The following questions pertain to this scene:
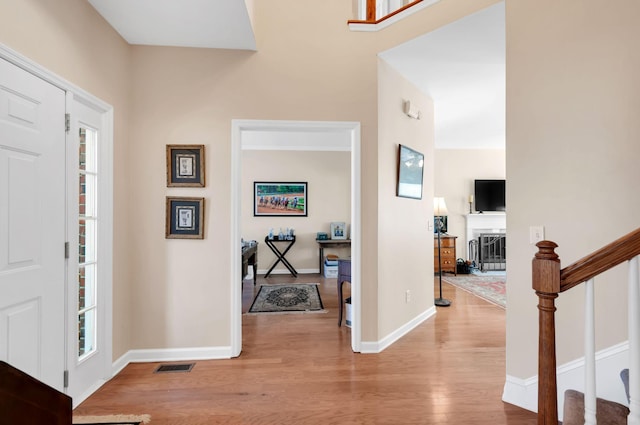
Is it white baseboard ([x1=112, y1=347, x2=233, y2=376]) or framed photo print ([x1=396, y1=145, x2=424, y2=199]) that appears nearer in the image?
white baseboard ([x1=112, y1=347, x2=233, y2=376])

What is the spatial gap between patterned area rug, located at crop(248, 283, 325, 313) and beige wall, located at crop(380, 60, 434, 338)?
1.18 meters

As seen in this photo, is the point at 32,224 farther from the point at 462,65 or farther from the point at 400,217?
the point at 462,65

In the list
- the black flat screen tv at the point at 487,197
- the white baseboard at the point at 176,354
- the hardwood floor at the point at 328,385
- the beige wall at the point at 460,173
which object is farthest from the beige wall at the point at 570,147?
the black flat screen tv at the point at 487,197

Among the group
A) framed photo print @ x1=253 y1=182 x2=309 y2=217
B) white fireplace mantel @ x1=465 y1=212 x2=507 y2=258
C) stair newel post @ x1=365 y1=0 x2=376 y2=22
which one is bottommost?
white fireplace mantel @ x1=465 y1=212 x2=507 y2=258

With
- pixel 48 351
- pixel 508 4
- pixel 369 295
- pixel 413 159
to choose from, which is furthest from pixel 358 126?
pixel 48 351

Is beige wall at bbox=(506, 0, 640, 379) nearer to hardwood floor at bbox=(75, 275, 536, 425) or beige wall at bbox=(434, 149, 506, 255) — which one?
hardwood floor at bbox=(75, 275, 536, 425)

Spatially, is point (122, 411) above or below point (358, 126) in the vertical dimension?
below

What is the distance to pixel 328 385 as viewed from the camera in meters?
2.13

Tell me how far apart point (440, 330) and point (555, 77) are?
98.6 inches

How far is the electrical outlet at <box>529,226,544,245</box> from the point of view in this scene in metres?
1.82

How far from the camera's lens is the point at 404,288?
304cm

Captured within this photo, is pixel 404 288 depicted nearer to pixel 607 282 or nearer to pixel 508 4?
pixel 607 282

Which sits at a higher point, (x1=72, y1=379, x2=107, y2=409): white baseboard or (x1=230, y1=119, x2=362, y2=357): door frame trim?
(x1=230, y1=119, x2=362, y2=357): door frame trim

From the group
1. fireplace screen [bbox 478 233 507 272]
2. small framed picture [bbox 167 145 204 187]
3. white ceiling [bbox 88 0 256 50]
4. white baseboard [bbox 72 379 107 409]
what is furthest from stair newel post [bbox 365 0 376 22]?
fireplace screen [bbox 478 233 507 272]
